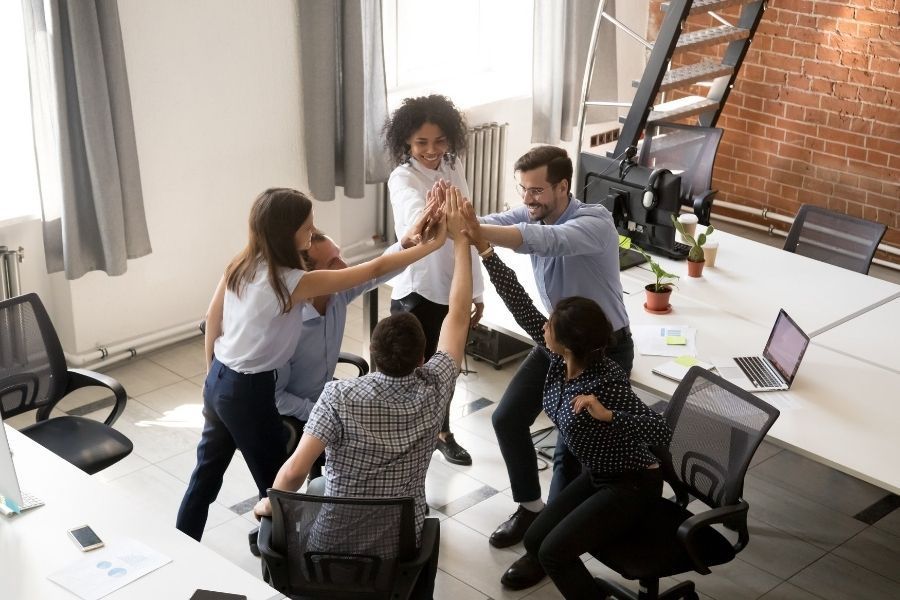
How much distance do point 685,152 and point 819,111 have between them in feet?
5.57

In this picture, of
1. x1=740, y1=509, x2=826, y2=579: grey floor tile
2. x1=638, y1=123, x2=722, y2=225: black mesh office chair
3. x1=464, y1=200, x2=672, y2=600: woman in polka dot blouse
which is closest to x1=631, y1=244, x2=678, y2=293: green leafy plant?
x1=740, y1=509, x2=826, y2=579: grey floor tile

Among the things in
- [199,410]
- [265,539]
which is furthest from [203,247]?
[265,539]

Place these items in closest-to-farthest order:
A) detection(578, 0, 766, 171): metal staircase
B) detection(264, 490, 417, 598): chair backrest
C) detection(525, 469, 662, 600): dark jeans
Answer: detection(264, 490, 417, 598): chair backrest < detection(525, 469, 662, 600): dark jeans < detection(578, 0, 766, 171): metal staircase

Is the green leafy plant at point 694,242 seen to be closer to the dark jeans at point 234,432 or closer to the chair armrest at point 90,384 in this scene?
the dark jeans at point 234,432

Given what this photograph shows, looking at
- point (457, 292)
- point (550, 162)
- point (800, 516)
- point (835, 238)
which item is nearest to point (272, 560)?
point (457, 292)

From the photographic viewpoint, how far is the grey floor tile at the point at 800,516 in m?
4.01

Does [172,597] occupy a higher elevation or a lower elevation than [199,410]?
higher

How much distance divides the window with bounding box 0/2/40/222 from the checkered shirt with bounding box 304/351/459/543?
271 cm

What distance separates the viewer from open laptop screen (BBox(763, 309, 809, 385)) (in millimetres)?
3623

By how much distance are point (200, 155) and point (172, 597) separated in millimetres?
3200

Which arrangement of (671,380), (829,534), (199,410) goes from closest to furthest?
(671,380) < (829,534) < (199,410)

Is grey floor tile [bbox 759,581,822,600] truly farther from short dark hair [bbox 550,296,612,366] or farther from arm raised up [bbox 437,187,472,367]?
arm raised up [bbox 437,187,472,367]

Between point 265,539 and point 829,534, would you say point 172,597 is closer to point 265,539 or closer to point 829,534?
point 265,539

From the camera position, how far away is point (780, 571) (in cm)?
377
